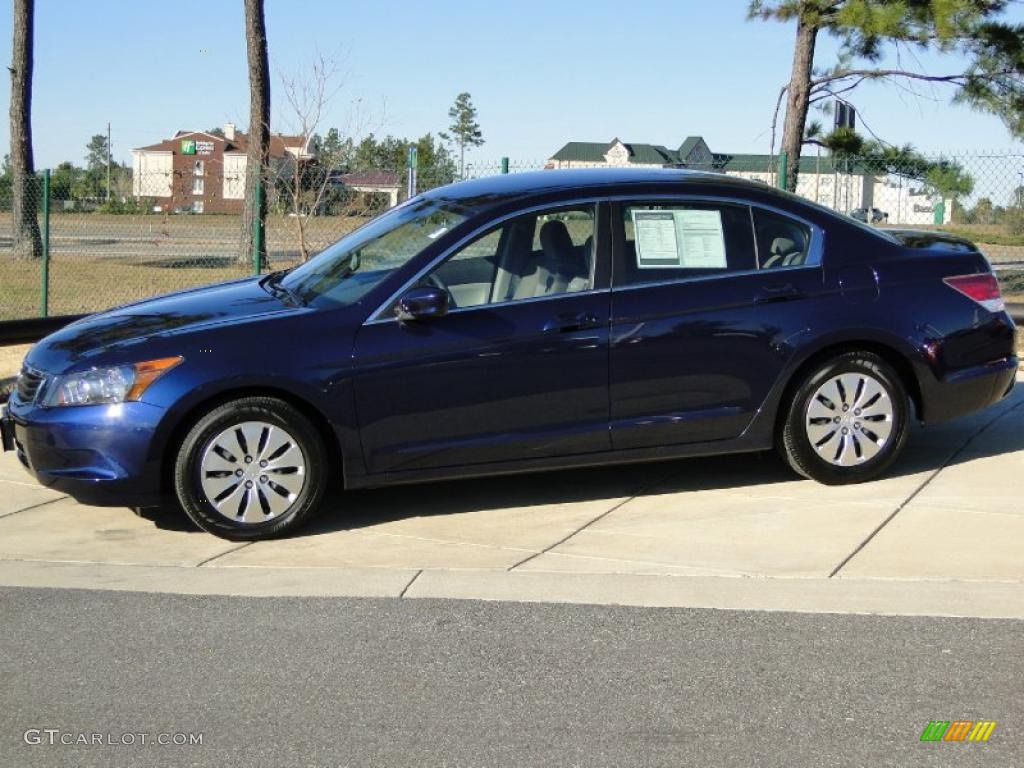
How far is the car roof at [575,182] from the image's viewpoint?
279 inches

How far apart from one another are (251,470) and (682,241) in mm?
2496

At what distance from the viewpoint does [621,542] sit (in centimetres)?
635

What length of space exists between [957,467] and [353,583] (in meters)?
3.70

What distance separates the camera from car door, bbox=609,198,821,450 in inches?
268

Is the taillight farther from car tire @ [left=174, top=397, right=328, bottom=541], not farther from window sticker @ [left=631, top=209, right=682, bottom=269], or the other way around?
car tire @ [left=174, top=397, right=328, bottom=541]

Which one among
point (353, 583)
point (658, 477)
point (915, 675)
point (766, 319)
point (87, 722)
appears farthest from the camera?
point (658, 477)

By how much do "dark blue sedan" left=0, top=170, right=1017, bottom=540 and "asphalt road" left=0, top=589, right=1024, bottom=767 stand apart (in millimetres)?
985

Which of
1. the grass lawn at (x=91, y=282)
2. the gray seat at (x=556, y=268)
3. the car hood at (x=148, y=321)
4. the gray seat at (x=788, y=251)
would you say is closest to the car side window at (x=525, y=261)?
the gray seat at (x=556, y=268)

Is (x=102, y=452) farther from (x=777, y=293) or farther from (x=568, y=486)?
(x=777, y=293)

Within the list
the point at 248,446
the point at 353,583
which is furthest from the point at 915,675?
the point at 248,446

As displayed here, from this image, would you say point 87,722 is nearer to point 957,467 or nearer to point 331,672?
point 331,672

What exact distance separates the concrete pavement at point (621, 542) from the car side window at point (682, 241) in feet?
3.94

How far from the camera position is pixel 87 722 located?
4344 millimetres

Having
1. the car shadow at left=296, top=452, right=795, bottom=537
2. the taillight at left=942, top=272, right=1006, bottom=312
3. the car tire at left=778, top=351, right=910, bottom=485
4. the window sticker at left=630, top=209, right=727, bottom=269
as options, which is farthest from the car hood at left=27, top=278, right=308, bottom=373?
the taillight at left=942, top=272, right=1006, bottom=312
